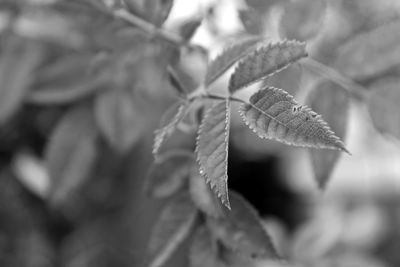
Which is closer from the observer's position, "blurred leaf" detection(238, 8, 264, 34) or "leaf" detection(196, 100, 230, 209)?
"leaf" detection(196, 100, 230, 209)

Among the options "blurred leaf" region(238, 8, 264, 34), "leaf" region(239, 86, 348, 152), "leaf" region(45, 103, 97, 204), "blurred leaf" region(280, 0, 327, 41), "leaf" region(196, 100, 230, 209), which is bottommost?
"leaf" region(45, 103, 97, 204)

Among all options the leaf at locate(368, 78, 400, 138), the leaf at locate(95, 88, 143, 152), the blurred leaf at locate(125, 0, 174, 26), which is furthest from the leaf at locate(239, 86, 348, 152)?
the leaf at locate(95, 88, 143, 152)

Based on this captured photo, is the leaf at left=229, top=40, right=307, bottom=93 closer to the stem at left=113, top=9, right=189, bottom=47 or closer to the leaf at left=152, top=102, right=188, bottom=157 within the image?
the leaf at left=152, top=102, right=188, bottom=157

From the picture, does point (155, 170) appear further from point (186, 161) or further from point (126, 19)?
point (126, 19)

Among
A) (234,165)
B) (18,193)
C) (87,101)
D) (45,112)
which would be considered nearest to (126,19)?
(87,101)

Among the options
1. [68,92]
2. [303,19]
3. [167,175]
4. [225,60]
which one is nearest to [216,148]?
[225,60]

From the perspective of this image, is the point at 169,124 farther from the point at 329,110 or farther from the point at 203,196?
the point at 329,110
